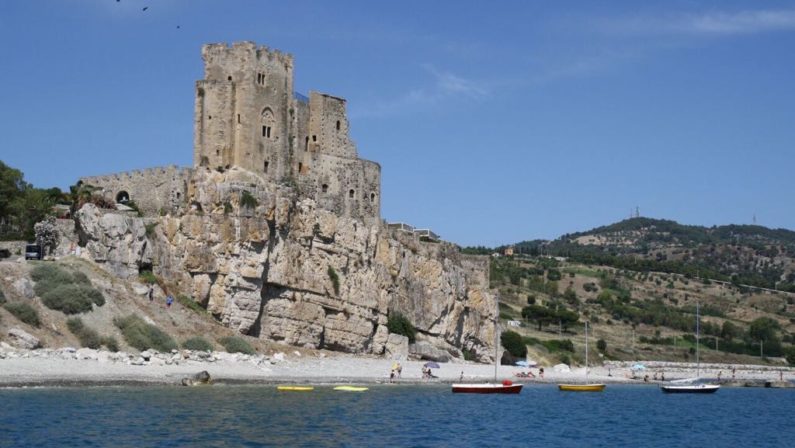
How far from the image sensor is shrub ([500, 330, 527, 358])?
66.0 m

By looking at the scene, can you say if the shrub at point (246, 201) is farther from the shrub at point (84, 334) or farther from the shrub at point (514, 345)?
the shrub at point (514, 345)

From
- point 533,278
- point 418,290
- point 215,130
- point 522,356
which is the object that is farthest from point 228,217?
point 533,278

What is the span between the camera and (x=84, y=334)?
40.3 m

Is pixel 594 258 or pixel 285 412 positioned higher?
pixel 594 258

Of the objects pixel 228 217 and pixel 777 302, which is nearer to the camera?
pixel 228 217

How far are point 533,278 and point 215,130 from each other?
6343cm

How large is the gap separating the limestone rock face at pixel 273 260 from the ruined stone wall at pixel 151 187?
1.35 m

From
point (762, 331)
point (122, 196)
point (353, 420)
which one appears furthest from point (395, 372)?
point (762, 331)

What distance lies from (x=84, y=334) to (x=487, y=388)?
17.2 meters

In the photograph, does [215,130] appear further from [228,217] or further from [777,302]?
[777,302]

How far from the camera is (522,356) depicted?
2613 inches

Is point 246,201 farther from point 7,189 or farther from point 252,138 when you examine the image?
point 7,189

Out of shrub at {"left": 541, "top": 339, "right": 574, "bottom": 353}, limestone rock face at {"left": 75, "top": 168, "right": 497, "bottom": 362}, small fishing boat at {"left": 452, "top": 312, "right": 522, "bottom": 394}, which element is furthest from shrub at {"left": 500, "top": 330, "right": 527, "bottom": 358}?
small fishing boat at {"left": 452, "top": 312, "right": 522, "bottom": 394}

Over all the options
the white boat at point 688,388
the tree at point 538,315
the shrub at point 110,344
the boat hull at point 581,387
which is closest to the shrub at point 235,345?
the shrub at point 110,344
